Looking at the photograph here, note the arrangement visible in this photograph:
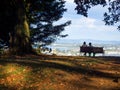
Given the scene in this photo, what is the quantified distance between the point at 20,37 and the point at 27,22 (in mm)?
4636

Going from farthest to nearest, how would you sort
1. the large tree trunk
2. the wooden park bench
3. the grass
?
the wooden park bench < the large tree trunk < the grass

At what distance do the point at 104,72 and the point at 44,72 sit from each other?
3509 mm

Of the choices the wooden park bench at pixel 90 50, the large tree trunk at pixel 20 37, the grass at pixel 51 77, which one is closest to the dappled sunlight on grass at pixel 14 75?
the grass at pixel 51 77

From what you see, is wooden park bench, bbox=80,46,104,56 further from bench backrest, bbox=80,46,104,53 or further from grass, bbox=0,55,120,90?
grass, bbox=0,55,120,90

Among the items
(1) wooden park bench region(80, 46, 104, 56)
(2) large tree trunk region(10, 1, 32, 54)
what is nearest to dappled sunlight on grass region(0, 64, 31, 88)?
(2) large tree trunk region(10, 1, 32, 54)

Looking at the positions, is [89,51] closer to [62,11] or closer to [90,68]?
[62,11]

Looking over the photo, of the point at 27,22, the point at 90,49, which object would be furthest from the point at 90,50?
the point at 27,22

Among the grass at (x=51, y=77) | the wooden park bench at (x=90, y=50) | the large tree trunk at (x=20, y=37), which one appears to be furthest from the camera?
the wooden park bench at (x=90, y=50)

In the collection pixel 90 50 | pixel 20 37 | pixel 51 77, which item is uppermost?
pixel 20 37

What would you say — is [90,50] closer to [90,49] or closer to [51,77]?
[90,49]

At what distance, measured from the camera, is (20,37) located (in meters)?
24.8

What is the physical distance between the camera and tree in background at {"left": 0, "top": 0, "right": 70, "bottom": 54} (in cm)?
2483

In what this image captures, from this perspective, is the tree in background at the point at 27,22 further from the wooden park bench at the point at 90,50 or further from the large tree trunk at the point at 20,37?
the wooden park bench at the point at 90,50

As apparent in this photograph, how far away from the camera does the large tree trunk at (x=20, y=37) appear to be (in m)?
24.4
